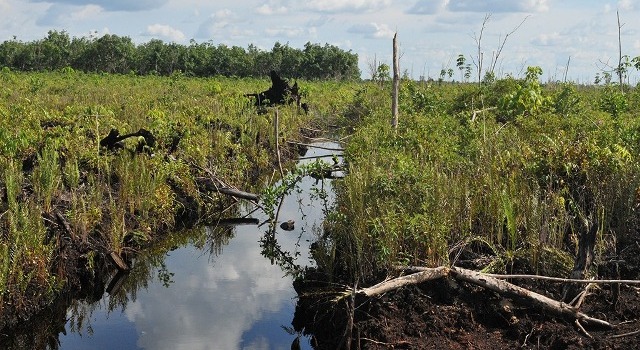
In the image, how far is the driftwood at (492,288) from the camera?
5383 mm

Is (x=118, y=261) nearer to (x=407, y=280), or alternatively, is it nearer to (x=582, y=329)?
(x=407, y=280)

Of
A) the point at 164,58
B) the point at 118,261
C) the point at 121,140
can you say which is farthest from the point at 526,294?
the point at 164,58

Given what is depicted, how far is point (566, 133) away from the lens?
10141mm

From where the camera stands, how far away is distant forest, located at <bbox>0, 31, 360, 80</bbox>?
55719 mm

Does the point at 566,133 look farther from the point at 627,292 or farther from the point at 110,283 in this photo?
the point at 110,283

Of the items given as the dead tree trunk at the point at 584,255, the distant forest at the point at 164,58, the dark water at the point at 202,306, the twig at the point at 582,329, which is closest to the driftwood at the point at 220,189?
the dark water at the point at 202,306

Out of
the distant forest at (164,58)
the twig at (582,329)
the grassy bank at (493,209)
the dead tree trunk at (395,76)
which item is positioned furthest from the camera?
Answer: the distant forest at (164,58)

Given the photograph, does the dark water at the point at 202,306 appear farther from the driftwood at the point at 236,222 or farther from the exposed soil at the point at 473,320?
the exposed soil at the point at 473,320

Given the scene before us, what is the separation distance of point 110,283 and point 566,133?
6509mm

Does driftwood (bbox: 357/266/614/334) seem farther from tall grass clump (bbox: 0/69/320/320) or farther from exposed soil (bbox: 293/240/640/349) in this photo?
tall grass clump (bbox: 0/69/320/320)

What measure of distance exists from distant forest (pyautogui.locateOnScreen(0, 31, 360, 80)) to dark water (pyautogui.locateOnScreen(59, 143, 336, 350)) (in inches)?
1818

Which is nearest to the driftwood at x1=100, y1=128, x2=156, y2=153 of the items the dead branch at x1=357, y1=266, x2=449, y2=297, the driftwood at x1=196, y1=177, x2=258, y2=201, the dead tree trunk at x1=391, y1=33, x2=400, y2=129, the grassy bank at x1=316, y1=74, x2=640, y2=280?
the driftwood at x1=196, y1=177, x2=258, y2=201

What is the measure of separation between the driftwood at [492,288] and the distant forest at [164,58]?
49605 mm

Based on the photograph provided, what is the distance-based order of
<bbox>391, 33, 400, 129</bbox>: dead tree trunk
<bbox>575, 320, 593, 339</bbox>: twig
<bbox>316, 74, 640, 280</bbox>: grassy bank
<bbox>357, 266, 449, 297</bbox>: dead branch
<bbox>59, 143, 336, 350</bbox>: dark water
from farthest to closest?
<bbox>391, 33, 400, 129</bbox>: dead tree trunk < <bbox>59, 143, 336, 350</bbox>: dark water < <bbox>316, 74, 640, 280</bbox>: grassy bank < <bbox>357, 266, 449, 297</bbox>: dead branch < <bbox>575, 320, 593, 339</bbox>: twig
